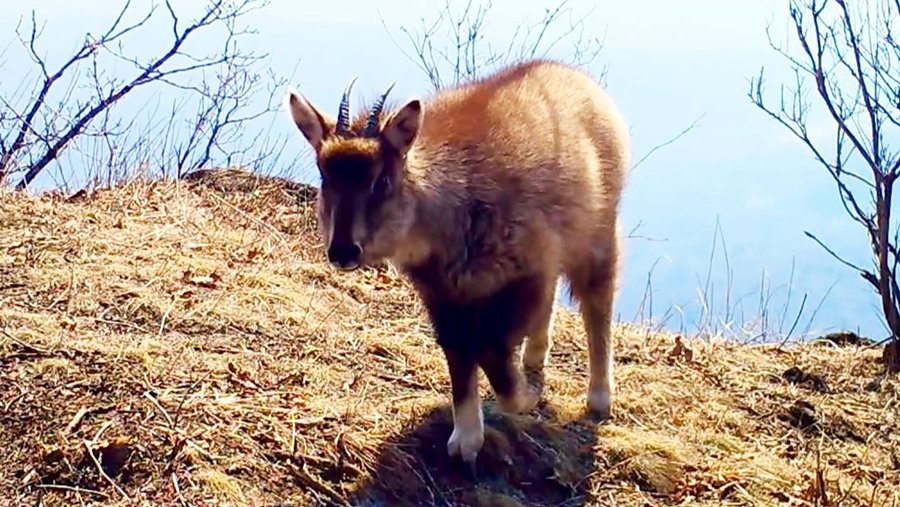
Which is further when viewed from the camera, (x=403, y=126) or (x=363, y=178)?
(x=403, y=126)

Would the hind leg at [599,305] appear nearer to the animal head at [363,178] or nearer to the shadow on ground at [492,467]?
the shadow on ground at [492,467]

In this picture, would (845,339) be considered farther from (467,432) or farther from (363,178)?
(363,178)

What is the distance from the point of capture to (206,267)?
6402mm

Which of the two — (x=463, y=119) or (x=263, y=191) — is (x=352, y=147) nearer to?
(x=463, y=119)

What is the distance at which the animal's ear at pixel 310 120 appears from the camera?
477cm

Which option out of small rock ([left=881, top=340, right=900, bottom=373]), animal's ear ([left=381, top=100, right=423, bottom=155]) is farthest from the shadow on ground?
small rock ([left=881, top=340, right=900, bottom=373])

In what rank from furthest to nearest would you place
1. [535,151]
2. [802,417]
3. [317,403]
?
[802,417]
[535,151]
[317,403]

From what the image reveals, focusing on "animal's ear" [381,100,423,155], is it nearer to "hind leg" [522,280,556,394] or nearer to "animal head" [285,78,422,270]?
"animal head" [285,78,422,270]

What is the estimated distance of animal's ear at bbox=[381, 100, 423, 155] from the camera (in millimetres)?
4605

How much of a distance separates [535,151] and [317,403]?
1.32 meters

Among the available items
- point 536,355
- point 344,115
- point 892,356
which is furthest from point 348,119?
point 892,356

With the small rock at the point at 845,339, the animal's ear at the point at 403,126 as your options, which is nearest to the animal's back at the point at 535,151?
the animal's ear at the point at 403,126

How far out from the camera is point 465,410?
4.77 m

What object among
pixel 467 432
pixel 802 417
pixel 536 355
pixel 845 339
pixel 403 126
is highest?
pixel 403 126
